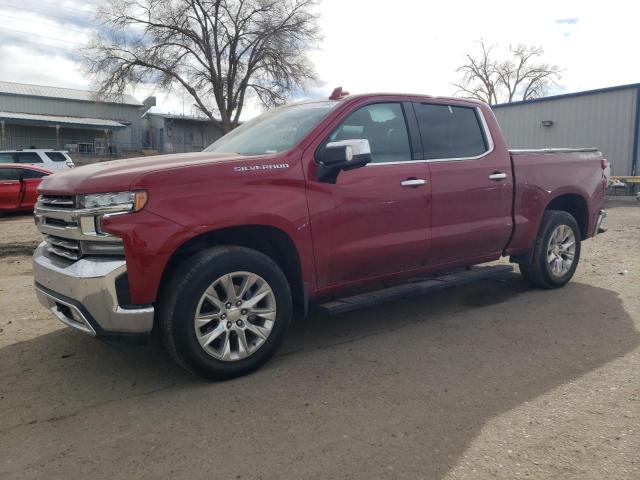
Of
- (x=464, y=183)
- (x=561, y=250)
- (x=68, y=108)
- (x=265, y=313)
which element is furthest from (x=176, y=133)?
(x=265, y=313)

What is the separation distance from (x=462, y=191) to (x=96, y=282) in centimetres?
308

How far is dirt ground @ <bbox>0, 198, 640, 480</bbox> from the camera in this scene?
105 inches

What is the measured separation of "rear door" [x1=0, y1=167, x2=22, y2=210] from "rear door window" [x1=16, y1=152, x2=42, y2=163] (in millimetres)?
3053

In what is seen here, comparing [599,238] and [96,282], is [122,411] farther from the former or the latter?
[599,238]

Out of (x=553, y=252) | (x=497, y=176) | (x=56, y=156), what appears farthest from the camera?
(x=56, y=156)

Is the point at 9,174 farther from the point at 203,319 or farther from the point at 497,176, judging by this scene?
the point at 497,176

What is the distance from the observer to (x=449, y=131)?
4.95 m

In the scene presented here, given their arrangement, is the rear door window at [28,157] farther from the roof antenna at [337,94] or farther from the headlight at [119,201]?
the headlight at [119,201]

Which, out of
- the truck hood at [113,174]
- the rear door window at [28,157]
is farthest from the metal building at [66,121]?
the truck hood at [113,174]

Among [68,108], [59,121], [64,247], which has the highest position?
[68,108]

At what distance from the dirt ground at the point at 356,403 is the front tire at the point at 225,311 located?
0.19m

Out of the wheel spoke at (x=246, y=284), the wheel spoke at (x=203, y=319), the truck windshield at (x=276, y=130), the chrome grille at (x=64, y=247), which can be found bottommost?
the wheel spoke at (x=203, y=319)

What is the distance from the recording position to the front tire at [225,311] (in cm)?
335

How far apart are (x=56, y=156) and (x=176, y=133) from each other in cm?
3151
